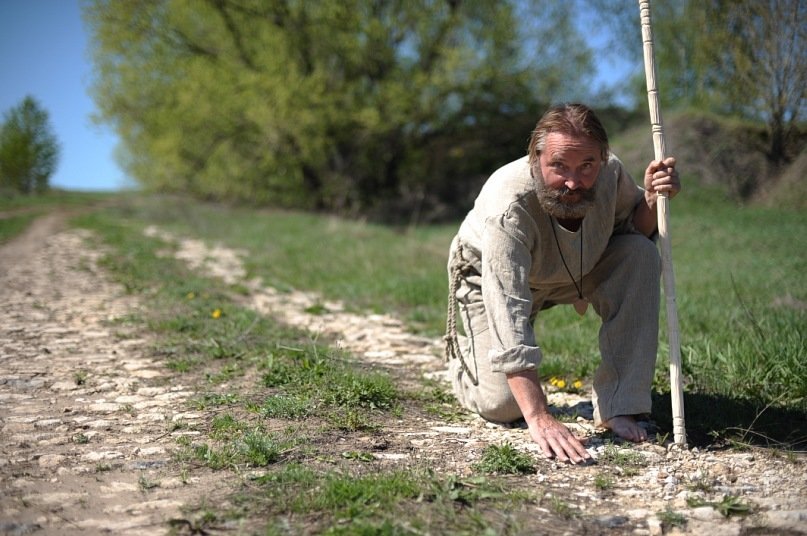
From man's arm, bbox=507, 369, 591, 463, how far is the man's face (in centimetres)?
76

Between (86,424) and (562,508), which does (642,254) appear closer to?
(562,508)

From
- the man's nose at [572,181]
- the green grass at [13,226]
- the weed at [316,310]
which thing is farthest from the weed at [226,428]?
the green grass at [13,226]

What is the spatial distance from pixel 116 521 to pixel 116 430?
41.9 inches

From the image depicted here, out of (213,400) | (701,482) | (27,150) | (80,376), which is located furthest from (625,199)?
(27,150)

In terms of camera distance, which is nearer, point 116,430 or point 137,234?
point 116,430

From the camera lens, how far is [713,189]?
7.80 metres

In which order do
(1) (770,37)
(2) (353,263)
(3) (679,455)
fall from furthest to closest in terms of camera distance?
(2) (353,263) < (1) (770,37) < (3) (679,455)

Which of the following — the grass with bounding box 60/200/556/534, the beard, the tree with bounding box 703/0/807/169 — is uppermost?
the tree with bounding box 703/0/807/169

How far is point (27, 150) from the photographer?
139 ft

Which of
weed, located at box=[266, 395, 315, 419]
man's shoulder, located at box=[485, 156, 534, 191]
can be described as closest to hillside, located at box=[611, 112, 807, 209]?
man's shoulder, located at box=[485, 156, 534, 191]

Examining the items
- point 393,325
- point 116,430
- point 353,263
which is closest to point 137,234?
point 353,263

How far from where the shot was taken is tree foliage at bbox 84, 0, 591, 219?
20.5m

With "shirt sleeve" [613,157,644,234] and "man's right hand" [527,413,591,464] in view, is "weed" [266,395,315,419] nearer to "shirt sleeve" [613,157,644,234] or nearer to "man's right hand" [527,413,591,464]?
"man's right hand" [527,413,591,464]

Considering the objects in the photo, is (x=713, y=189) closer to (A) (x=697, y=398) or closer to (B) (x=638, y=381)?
Answer: (A) (x=697, y=398)
